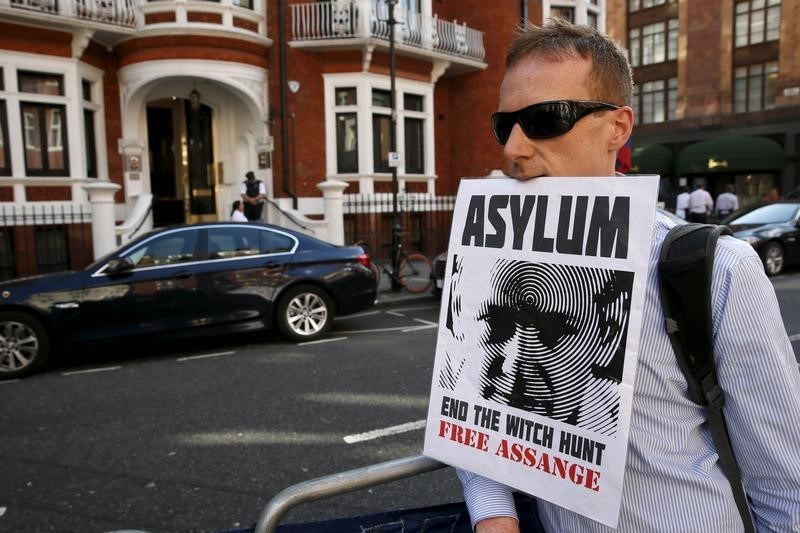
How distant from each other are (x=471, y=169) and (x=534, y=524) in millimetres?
18504

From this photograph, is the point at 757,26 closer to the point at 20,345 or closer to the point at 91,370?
the point at 91,370

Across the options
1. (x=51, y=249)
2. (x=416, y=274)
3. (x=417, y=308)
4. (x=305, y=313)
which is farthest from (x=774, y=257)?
(x=51, y=249)

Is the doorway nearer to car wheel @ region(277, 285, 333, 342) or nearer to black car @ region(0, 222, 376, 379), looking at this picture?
black car @ region(0, 222, 376, 379)

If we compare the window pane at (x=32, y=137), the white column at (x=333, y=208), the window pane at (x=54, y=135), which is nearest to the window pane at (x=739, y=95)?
the white column at (x=333, y=208)

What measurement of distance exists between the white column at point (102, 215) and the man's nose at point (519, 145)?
1200cm

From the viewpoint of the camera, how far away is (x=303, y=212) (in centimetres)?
1620

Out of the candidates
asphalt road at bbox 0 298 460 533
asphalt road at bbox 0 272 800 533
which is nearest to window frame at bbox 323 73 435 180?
asphalt road at bbox 0 272 800 533

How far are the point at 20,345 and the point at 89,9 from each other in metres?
9.90

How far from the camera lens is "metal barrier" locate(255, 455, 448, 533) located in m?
1.35

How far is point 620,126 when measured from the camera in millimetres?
1345

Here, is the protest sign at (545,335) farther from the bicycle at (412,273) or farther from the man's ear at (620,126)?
the bicycle at (412,273)

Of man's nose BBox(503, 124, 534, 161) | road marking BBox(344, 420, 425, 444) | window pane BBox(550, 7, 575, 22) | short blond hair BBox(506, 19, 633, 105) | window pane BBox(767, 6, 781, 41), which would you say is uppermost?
window pane BBox(767, 6, 781, 41)

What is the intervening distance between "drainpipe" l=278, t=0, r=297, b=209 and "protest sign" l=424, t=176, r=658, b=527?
49.2 feet

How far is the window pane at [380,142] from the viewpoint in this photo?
1714 cm
